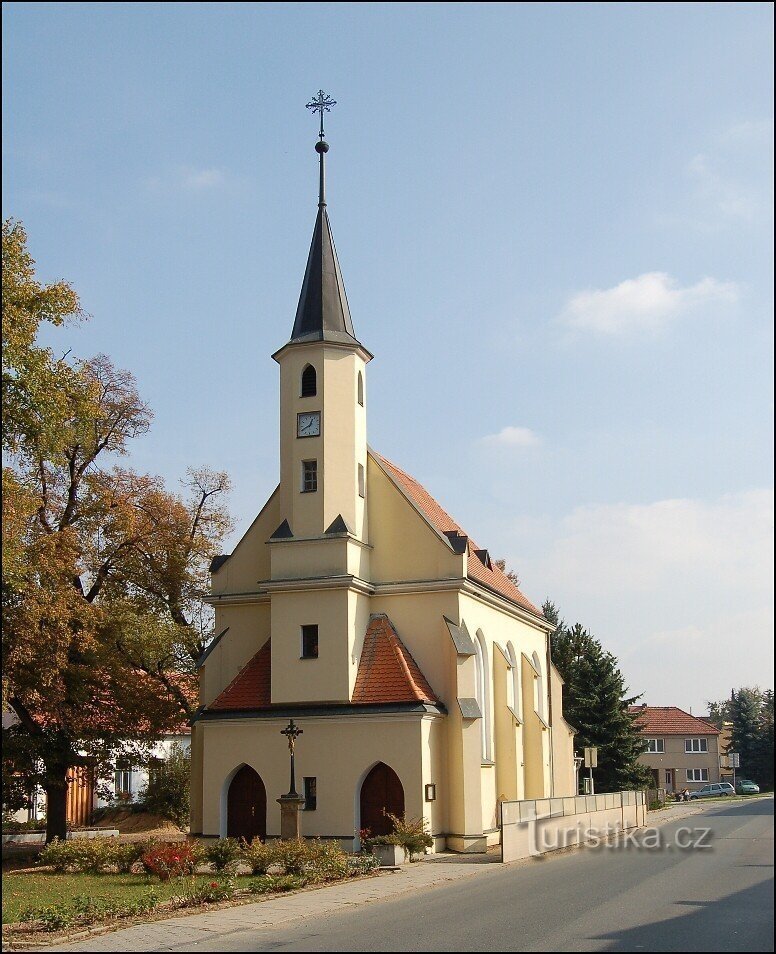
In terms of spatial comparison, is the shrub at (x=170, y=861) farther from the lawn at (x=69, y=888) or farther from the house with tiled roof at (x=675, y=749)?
the house with tiled roof at (x=675, y=749)

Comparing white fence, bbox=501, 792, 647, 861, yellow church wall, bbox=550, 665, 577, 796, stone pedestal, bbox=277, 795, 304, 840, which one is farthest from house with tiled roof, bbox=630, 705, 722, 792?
stone pedestal, bbox=277, 795, 304, 840

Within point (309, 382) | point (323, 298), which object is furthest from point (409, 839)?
point (323, 298)

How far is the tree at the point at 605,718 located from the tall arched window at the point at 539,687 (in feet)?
39.5

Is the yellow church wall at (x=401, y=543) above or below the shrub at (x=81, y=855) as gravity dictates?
above

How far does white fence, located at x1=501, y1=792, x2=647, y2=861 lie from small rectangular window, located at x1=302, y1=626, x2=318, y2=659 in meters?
7.79

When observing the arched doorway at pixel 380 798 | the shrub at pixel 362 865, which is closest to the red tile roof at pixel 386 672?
the arched doorway at pixel 380 798

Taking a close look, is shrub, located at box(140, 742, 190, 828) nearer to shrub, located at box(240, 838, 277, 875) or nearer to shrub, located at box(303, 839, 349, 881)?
shrub, located at box(240, 838, 277, 875)

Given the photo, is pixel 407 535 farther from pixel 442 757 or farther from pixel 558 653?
pixel 558 653

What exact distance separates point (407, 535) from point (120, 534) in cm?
953

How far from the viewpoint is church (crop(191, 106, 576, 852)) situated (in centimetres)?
2975

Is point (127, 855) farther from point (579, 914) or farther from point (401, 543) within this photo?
point (401, 543)

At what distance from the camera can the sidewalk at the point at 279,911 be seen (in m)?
14.6

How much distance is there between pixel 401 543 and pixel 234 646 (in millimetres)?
6727

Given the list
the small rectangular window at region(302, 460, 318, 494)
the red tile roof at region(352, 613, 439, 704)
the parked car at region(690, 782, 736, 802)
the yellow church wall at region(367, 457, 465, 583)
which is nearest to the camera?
the red tile roof at region(352, 613, 439, 704)
